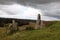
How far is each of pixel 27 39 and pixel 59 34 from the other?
13.9 feet

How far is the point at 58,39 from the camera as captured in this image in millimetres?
21609

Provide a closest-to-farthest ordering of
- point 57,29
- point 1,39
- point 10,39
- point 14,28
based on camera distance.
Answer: point 10,39 → point 1,39 → point 57,29 → point 14,28

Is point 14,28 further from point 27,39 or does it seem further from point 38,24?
point 27,39

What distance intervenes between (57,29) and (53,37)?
4645mm

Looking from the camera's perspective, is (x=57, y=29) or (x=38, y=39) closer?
(x=38, y=39)

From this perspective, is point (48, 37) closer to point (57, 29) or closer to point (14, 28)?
Answer: point (57, 29)

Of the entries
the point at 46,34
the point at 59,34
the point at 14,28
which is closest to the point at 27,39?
the point at 46,34

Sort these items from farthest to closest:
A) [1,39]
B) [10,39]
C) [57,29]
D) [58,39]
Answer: [57,29]
[1,39]
[10,39]
[58,39]

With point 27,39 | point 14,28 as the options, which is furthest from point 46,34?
point 14,28

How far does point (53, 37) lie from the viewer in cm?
2239

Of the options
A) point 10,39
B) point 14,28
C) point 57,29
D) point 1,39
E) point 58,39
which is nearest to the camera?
point 58,39

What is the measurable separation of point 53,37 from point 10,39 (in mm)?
5180

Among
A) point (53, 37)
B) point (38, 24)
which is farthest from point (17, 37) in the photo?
point (38, 24)

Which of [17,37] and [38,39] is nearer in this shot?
[38,39]
